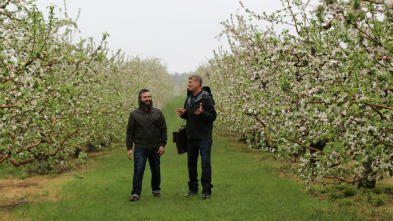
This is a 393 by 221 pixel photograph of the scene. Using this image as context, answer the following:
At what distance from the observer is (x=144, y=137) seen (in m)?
9.78

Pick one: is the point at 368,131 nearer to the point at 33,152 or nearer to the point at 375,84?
the point at 375,84

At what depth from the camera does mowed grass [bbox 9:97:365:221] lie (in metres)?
8.18

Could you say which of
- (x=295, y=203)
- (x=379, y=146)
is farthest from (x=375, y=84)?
(x=295, y=203)

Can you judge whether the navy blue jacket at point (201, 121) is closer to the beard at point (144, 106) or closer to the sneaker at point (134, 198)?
the beard at point (144, 106)

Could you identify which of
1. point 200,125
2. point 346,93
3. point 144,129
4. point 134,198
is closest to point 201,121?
point 200,125

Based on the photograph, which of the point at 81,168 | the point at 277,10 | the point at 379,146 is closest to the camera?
the point at 379,146

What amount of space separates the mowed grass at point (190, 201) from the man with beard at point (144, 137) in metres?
0.76

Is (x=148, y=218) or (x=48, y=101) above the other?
(x=48, y=101)

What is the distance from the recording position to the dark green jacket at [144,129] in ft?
32.1

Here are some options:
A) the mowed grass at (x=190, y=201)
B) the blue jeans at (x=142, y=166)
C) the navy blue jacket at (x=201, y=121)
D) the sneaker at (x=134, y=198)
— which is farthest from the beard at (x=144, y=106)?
the mowed grass at (x=190, y=201)

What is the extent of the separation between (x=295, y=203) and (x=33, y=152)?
6.88 meters

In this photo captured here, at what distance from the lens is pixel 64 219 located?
8.53 m

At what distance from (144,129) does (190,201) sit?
2.27m

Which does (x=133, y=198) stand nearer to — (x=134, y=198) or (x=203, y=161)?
(x=134, y=198)
